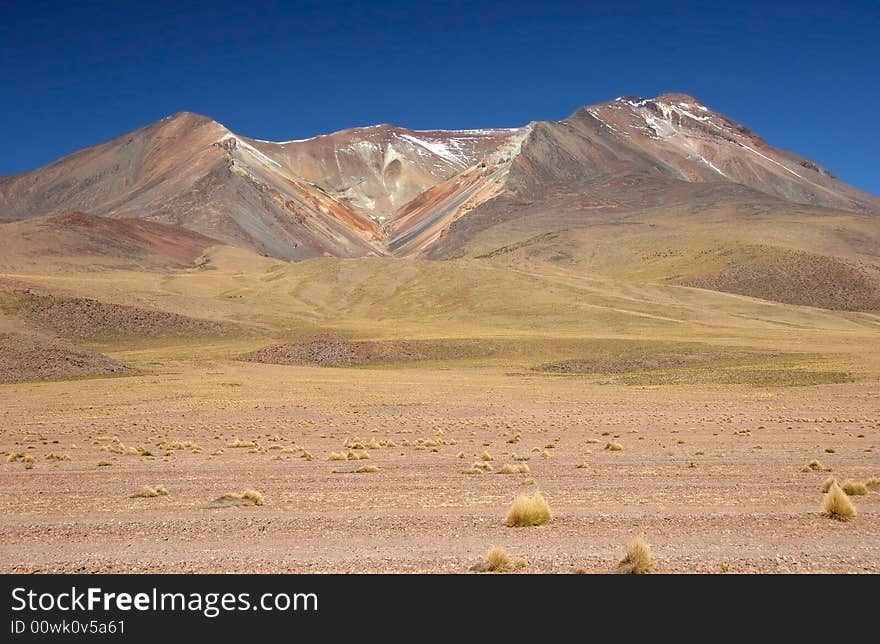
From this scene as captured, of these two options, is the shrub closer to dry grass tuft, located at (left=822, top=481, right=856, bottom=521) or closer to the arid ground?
the arid ground

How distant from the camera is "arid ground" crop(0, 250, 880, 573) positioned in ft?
41.1

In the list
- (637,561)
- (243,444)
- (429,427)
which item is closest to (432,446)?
(243,444)

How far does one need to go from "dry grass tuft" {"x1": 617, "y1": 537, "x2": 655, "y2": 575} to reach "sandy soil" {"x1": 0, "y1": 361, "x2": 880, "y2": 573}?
378 mm

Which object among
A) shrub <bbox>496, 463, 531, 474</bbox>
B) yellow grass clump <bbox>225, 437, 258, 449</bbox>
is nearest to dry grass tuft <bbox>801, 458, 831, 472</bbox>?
shrub <bbox>496, 463, 531, 474</bbox>

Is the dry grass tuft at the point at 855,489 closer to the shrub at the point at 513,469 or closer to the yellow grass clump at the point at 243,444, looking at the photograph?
the shrub at the point at 513,469

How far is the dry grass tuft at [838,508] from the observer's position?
1418 centimetres

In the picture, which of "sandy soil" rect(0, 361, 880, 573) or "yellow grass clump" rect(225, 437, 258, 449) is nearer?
"sandy soil" rect(0, 361, 880, 573)

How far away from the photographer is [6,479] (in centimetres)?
2023

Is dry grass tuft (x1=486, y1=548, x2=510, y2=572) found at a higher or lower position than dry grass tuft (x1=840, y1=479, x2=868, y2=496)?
lower

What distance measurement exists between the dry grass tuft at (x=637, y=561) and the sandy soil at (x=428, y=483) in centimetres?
38

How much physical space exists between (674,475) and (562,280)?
10970cm

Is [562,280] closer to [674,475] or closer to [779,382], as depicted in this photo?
[779,382]

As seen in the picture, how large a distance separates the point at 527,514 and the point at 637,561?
3.43 metres

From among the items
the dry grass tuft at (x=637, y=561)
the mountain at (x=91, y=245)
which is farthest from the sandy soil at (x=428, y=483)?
the mountain at (x=91, y=245)
